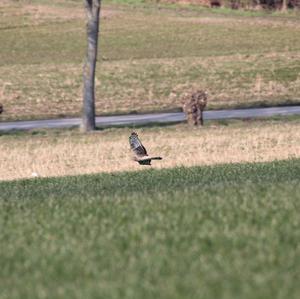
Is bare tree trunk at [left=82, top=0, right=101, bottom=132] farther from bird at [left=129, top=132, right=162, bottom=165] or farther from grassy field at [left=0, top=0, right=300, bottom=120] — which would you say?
bird at [left=129, top=132, right=162, bottom=165]

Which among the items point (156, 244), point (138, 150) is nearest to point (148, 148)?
point (138, 150)

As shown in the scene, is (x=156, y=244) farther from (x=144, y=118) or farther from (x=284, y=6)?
(x=284, y=6)

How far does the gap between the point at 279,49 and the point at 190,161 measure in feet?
88.0

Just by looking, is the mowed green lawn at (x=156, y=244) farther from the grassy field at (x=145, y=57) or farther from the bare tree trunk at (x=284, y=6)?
the bare tree trunk at (x=284, y=6)

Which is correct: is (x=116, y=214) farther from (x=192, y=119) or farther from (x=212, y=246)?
(x=192, y=119)

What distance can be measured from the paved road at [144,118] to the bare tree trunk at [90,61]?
109 centimetres

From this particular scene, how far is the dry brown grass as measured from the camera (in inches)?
1029

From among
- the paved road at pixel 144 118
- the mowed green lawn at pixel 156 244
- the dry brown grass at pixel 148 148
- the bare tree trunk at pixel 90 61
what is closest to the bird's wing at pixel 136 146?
the dry brown grass at pixel 148 148

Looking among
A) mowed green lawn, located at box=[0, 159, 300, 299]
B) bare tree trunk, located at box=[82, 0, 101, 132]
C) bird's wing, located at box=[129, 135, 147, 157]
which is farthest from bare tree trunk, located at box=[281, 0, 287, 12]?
mowed green lawn, located at box=[0, 159, 300, 299]

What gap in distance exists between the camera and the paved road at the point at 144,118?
35000 millimetres

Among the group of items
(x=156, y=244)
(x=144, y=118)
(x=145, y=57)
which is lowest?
(x=145, y=57)

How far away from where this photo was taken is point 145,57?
50969 millimetres

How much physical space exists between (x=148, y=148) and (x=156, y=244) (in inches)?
639

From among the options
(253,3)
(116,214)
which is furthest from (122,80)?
(116,214)
